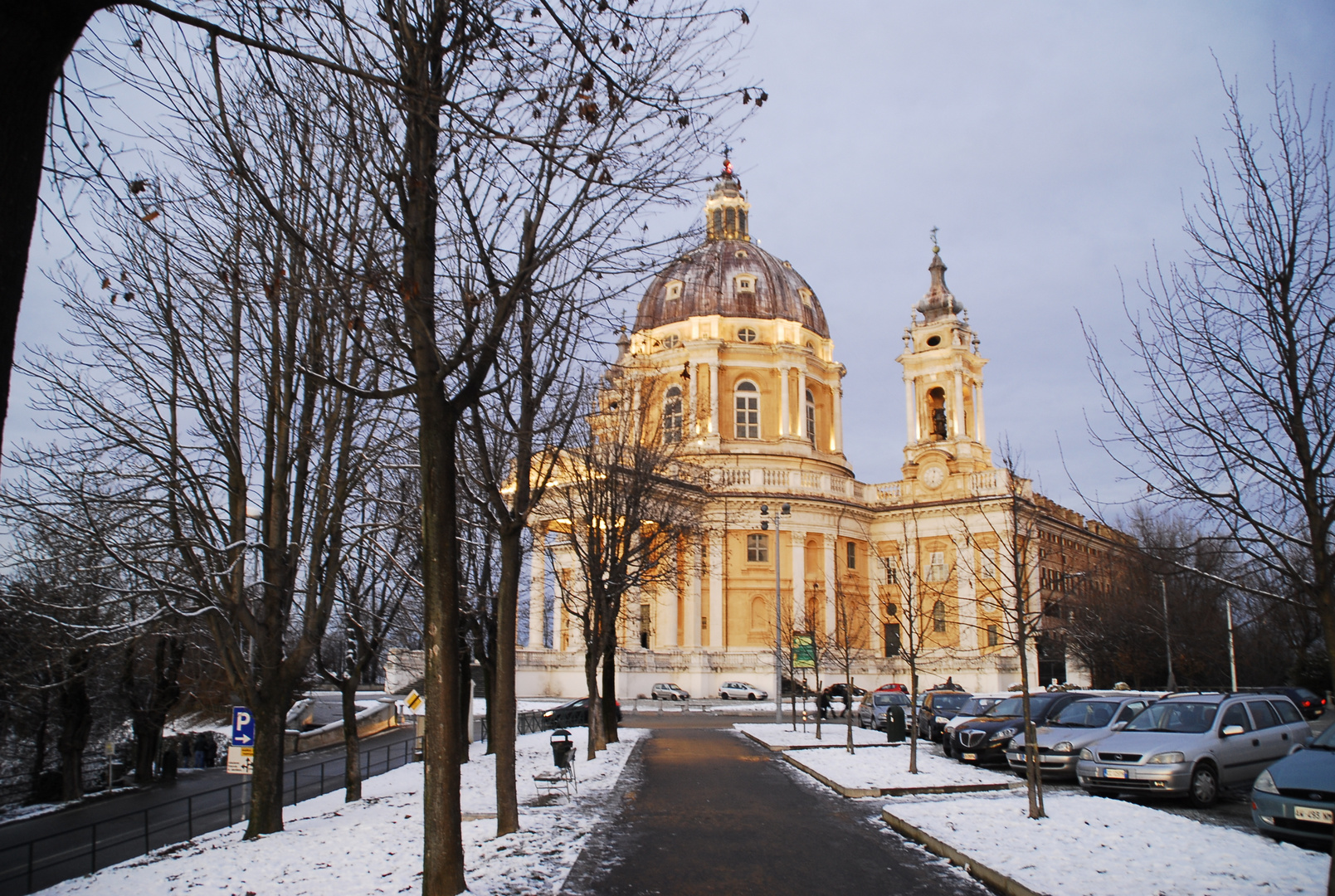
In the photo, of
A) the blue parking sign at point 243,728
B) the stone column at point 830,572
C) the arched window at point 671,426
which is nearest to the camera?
the blue parking sign at point 243,728

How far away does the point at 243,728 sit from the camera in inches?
595

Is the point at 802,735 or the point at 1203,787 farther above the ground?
the point at 1203,787

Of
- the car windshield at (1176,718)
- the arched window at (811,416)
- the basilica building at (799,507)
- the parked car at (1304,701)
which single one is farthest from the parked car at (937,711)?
the arched window at (811,416)

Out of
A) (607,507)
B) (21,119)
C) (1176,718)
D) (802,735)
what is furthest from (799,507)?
(21,119)

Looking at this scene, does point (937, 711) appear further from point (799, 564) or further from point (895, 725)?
point (799, 564)

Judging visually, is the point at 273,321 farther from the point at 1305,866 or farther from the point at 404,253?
the point at 1305,866

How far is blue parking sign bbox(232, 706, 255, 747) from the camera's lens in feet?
49.1

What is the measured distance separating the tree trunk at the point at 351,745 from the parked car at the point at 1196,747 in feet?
40.8

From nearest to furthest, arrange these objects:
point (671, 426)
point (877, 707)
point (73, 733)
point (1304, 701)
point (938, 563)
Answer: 1. point (73, 733)
2. point (671, 426)
3. point (1304, 701)
4. point (877, 707)
5. point (938, 563)

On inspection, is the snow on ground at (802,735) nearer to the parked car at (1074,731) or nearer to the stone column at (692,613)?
the parked car at (1074,731)

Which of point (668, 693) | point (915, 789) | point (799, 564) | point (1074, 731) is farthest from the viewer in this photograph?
point (799, 564)

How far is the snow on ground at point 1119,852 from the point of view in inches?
345

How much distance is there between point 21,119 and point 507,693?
32.9ft

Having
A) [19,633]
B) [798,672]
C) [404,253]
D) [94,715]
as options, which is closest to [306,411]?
[404,253]
